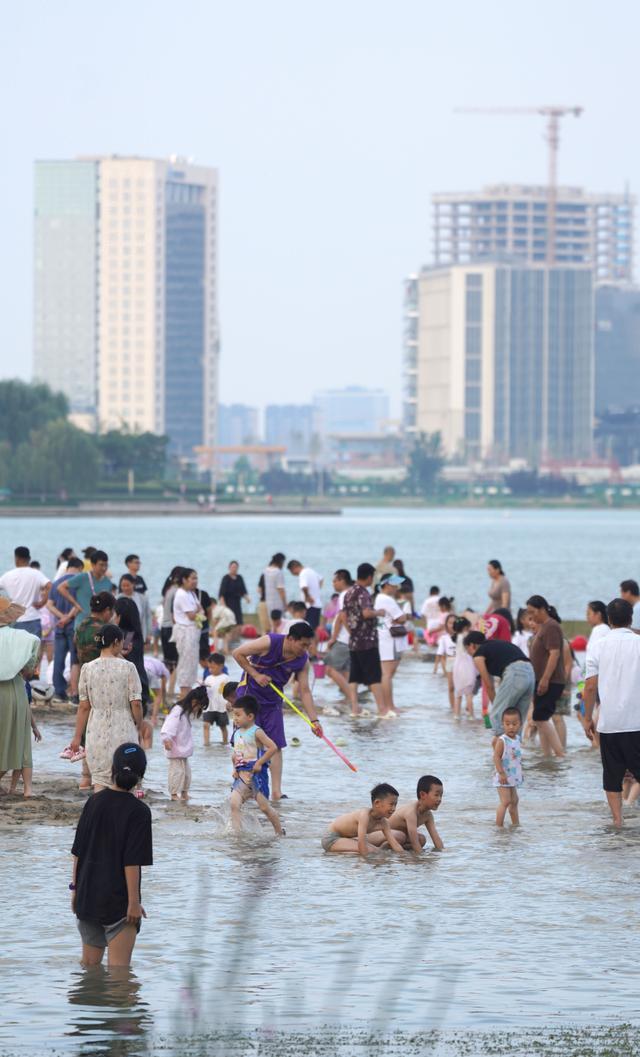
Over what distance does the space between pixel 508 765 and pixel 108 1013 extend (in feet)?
18.5

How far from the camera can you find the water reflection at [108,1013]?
8062 millimetres

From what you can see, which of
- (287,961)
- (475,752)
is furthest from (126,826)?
(475,752)

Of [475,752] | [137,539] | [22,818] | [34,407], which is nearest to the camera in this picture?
[22,818]

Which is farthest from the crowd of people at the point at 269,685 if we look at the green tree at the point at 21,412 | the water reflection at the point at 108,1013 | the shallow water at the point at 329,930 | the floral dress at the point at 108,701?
the green tree at the point at 21,412

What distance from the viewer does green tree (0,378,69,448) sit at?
517 ft

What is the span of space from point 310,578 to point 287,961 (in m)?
16.1

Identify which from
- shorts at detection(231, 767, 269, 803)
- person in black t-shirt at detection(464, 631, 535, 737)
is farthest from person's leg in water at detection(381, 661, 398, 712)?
shorts at detection(231, 767, 269, 803)

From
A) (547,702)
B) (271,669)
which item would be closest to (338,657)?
(547,702)

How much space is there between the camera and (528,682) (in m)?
15.4

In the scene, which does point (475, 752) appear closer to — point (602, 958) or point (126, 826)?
point (602, 958)

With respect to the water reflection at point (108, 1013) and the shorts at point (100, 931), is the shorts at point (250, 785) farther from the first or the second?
the shorts at point (100, 931)

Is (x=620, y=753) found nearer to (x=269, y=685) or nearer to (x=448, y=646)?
(x=269, y=685)

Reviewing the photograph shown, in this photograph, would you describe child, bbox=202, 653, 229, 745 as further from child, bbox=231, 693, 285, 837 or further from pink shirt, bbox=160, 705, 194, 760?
child, bbox=231, 693, 285, 837

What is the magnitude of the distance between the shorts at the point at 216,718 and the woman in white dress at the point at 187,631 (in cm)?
132
